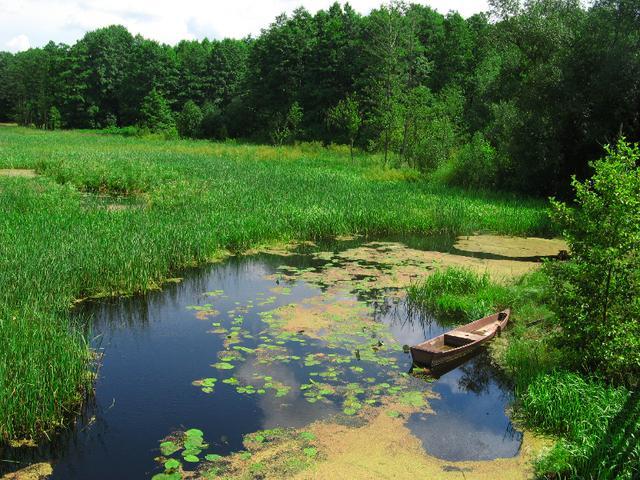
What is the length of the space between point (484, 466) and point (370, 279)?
7.51 m

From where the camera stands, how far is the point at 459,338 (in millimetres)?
9531

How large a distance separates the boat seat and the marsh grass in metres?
5.70

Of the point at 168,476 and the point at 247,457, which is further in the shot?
the point at 247,457

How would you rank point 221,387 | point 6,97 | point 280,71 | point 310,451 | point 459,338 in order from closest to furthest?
point 310,451 < point 221,387 < point 459,338 < point 280,71 < point 6,97

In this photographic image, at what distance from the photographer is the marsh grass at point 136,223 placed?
743 centimetres

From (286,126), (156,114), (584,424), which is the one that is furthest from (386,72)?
(156,114)

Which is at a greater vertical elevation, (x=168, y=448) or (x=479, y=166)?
(x=479, y=166)

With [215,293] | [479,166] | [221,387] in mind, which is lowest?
[221,387]

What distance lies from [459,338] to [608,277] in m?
2.74

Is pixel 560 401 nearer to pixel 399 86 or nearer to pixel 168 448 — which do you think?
pixel 168 448

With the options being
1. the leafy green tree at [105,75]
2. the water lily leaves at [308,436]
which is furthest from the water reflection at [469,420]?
the leafy green tree at [105,75]

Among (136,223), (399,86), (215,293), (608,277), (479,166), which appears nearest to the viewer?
(608,277)

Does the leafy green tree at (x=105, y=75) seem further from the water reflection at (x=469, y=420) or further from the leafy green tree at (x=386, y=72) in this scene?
the water reflection at (x=469, y=420)

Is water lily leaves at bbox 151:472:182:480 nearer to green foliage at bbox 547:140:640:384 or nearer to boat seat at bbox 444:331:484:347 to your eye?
boat seat at bbox 444:331:484:347
